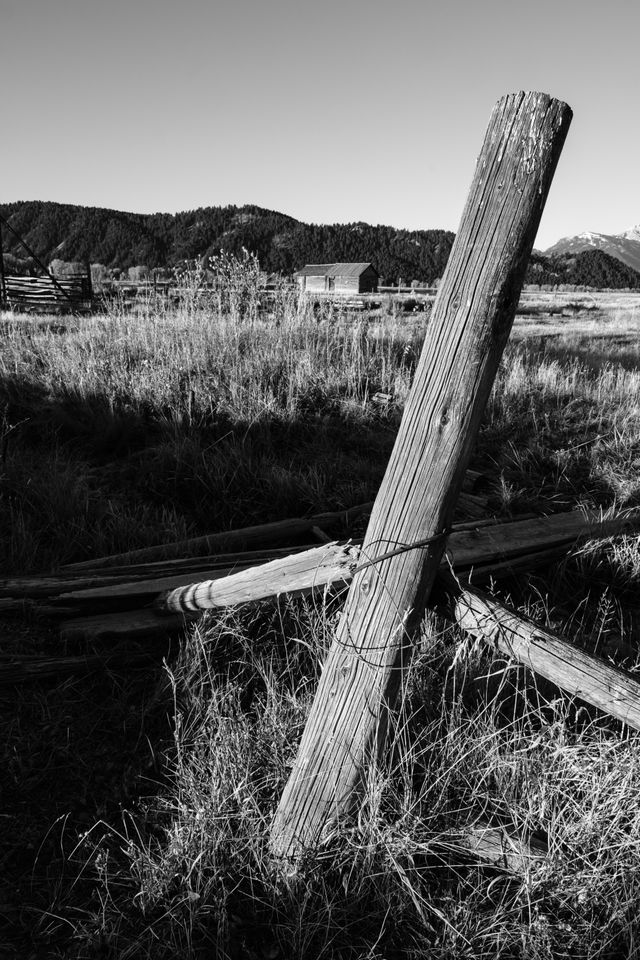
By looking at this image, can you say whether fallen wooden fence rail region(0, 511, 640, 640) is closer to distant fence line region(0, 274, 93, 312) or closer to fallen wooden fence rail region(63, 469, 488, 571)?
fallen wooden fence rail region(63, 469, 488, 571)

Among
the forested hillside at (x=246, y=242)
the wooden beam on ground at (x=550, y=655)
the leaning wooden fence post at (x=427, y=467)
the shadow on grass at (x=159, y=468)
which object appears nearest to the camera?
the leaning wooden fence post at (x=427, y=467)

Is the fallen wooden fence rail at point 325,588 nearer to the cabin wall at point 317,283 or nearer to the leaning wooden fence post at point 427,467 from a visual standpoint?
the leaning wooden fence post at point 427,467

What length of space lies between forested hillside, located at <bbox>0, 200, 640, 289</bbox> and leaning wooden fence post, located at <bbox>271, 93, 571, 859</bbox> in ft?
277

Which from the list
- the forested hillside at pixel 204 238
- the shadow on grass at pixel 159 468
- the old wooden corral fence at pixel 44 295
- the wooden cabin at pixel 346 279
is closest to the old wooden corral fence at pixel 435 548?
the shadow on grass at pixel 159 468

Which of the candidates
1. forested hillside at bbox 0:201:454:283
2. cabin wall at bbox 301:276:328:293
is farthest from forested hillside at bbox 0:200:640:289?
cabin wall at bbox 301:276:328:293

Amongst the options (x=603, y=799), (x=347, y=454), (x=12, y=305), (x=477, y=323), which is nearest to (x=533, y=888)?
(x=603, y=799)

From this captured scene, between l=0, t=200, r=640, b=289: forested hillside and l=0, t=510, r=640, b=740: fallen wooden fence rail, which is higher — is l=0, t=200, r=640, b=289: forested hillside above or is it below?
above

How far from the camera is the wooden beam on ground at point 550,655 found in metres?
2.15

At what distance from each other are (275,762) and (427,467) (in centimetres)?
130

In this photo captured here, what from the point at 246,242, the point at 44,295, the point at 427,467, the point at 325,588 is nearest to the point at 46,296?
the point at 44,295

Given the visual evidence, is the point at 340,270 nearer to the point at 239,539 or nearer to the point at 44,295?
the point at 44,295

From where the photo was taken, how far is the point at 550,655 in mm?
2291

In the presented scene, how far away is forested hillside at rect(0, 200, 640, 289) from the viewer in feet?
299

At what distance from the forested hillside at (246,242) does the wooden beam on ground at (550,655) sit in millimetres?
84056
